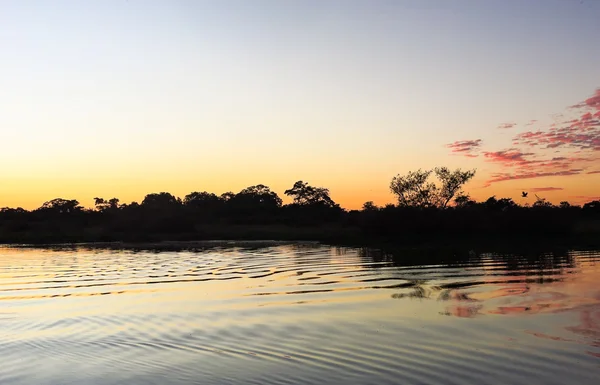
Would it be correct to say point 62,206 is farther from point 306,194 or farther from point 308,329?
point 308,329

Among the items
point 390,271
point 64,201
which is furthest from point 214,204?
point 390,271

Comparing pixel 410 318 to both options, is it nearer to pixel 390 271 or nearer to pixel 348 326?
pixel 348 326

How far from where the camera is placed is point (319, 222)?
4599 inches

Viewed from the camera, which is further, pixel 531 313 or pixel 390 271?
pixel 390 271

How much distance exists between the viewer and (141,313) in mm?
16875

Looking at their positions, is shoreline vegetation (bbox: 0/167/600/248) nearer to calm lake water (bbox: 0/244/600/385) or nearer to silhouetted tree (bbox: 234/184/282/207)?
silhouetted tree (bbox: 234/184/282/207)

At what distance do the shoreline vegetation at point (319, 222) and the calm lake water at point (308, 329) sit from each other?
34270 millimetres

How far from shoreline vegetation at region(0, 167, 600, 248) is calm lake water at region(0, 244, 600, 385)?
34270 millimetres

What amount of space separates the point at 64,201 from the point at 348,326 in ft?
532

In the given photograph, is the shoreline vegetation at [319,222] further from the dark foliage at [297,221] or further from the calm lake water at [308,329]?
the calm lake water at [308,329]

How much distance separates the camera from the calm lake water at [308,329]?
9.77 meters

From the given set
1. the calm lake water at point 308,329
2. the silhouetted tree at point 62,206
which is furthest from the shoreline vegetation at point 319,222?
the calm lake water at point 308,329

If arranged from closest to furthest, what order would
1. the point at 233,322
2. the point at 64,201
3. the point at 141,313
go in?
the point at 233,322 → the point at 141,313 → the point at 64,201

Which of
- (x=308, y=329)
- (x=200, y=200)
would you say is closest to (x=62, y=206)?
(x=200, y=200)
